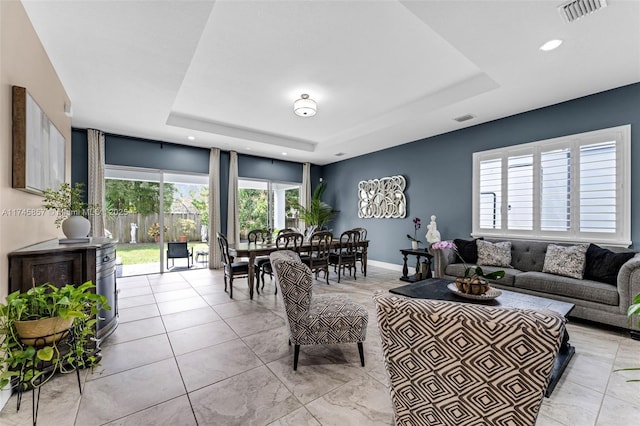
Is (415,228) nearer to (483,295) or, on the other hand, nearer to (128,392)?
(483,295)

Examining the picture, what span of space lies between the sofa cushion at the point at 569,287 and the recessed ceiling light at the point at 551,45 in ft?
8.07

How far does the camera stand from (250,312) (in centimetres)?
335

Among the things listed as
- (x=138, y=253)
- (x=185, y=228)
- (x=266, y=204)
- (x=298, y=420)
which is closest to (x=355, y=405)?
(x=298, y=420)

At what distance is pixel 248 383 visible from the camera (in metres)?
1.94

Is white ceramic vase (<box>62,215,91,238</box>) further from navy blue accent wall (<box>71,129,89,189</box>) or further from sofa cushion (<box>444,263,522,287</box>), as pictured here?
sofa cushion (<box>444,263,522,287</box>)

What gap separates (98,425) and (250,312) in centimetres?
185

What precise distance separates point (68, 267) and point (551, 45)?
15.3ft

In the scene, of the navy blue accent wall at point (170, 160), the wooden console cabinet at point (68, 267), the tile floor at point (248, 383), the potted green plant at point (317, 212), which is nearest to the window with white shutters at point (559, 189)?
the tile floor at point (248, 383)

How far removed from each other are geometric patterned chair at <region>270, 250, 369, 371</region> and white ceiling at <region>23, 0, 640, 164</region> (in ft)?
7.00

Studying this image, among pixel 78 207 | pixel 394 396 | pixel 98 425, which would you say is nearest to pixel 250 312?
pixel 98 425

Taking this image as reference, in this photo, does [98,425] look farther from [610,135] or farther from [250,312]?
[610,135]

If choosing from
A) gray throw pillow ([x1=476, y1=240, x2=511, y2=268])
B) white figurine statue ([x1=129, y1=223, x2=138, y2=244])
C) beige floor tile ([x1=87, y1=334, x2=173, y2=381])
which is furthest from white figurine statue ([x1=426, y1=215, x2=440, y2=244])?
white figurine statue ([x1=129, y1=223, x2=138, y2=244])

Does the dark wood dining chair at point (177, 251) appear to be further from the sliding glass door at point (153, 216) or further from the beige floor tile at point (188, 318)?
the beige floor tile at point (188, 318)

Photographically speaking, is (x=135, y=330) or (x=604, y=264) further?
(x=604, y=264)
